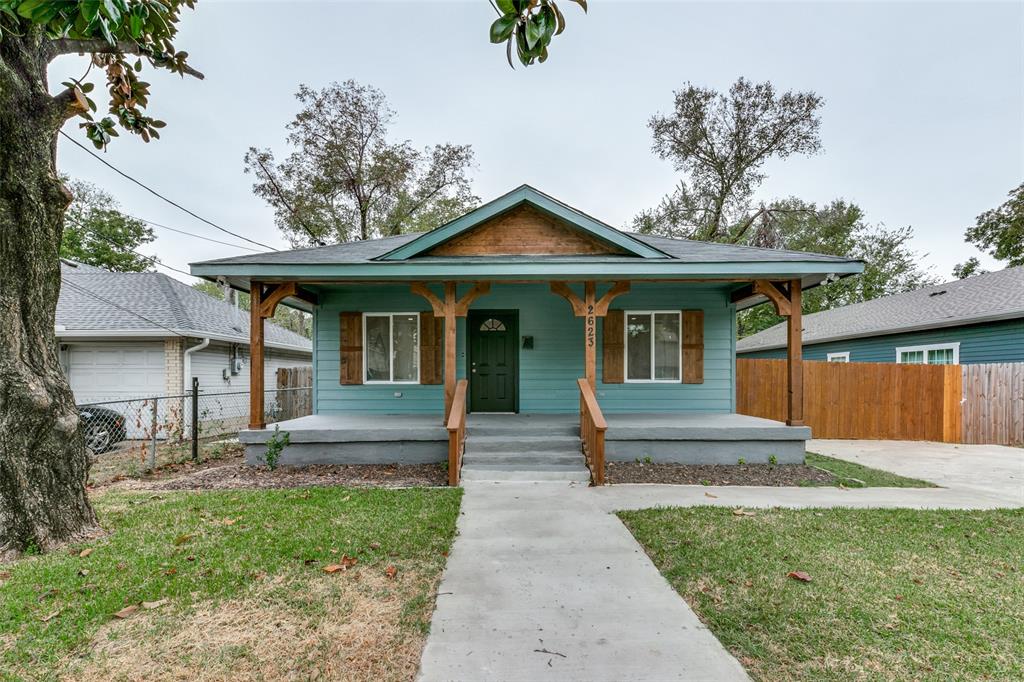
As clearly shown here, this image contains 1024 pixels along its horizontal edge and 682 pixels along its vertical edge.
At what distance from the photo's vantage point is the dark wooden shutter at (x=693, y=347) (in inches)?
→ 336

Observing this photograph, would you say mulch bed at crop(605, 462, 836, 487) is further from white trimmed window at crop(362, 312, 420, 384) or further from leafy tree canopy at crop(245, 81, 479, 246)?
leafy tree canopy at crop(245, 81, 479, 246)

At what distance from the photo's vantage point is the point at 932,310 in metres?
12.0

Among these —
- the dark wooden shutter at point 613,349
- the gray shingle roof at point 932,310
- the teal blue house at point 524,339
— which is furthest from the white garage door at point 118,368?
the gray shingle roof at point 932,310

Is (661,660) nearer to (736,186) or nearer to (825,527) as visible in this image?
(825,527)

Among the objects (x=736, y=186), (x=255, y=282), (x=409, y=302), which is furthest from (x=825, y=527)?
(x=736, y=186)

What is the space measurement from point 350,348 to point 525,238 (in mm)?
3770

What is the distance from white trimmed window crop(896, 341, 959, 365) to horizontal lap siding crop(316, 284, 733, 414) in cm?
574

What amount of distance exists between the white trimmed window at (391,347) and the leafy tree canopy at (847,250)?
771 inches

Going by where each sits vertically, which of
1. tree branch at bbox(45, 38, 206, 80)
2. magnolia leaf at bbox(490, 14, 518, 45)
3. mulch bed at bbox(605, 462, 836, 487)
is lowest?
mulch bed at bbox(605, 462, 836, 487)

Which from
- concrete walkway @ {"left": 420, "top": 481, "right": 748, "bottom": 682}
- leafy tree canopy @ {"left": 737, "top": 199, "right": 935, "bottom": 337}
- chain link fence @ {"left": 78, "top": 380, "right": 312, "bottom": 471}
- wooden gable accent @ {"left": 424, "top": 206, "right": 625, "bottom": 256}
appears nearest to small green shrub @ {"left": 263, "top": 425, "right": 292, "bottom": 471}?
chain link fence @ {"left": 78, "top": 380, "right": 312, "bottom": 471}

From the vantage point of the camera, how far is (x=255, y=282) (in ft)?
22.0

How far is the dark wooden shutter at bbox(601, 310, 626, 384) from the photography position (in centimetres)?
849

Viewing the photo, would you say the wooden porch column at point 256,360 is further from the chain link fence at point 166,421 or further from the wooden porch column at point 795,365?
the wooden porch column at point 795,365

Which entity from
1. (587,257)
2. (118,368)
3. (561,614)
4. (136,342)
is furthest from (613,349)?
(118,368)
